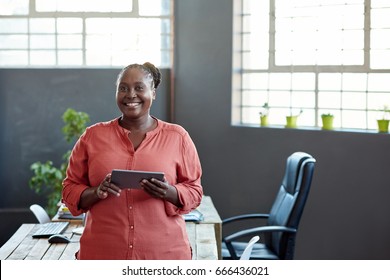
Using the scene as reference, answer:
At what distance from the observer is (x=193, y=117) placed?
6.36 metres

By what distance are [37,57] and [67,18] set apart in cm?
45

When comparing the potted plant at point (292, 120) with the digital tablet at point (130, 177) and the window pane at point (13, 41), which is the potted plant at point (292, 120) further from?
the digital tablet at point (130, 177)

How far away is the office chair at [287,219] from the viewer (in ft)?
15.0

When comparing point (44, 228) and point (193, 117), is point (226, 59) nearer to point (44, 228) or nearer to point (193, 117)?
point (193, 117)

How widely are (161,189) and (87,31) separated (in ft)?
13.9

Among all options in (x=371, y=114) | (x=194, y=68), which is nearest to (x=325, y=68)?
(x=371, y=114)

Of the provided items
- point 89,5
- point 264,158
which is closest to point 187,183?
point 264,158

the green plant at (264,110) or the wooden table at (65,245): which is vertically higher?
the green plant at (264,110)

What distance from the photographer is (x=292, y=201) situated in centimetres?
467

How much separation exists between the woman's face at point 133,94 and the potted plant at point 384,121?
3.35m

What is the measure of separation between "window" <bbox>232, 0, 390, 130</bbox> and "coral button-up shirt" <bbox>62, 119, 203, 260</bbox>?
3482mm

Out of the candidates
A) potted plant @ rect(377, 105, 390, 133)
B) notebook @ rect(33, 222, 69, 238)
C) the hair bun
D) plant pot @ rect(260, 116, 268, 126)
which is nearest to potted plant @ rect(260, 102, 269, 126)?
plant pot @ rect(260, 116, 268, 126)

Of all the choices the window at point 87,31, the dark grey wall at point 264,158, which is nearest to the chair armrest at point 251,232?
the dark grey wall at point 264,158

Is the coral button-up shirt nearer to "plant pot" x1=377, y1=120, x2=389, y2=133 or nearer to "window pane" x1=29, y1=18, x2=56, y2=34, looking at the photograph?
"plant pot" x1=377, y1=120, x2=389, y2=133
